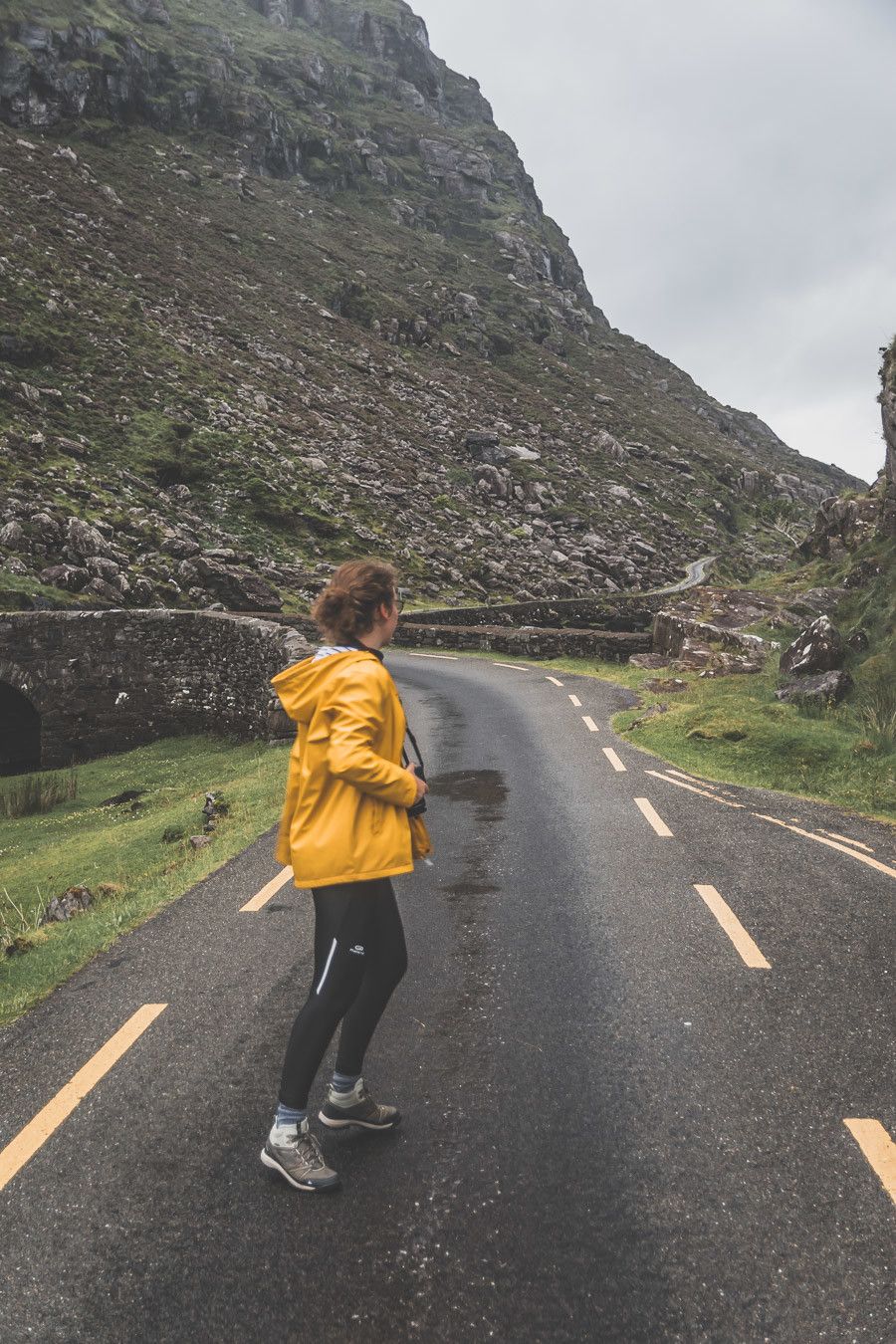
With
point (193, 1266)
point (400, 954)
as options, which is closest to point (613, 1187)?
point (400, 954)

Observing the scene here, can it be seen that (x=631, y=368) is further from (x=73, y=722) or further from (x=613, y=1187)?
(x=613, y=1187)

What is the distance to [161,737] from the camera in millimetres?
18734

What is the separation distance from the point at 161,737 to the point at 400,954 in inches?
670

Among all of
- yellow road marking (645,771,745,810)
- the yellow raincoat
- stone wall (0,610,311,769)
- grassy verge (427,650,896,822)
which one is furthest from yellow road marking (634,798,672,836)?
stone wall (0,610,311,769)

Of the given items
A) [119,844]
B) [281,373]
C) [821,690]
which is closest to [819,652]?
[821,690]

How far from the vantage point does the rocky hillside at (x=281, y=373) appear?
3622cm

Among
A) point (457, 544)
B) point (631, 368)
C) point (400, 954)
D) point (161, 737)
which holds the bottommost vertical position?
point (161, 737)

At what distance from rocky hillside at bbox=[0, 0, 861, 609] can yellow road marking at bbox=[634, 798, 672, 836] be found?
1977 centimetres

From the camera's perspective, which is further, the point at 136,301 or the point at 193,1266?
the point at 136,301

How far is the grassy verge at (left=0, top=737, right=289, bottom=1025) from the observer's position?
20.1ft

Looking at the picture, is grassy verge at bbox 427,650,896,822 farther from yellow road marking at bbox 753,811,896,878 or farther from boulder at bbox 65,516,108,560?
boulder at bbox 65,516,108,560

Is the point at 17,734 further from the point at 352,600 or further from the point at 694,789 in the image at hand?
the point at 352,600

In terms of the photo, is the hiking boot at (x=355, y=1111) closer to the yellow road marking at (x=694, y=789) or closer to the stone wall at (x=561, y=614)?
the yellow road marking at (x=694, y=789)

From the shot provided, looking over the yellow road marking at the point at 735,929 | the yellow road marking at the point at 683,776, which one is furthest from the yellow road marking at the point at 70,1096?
the yellow road marking at the point at 683,776
